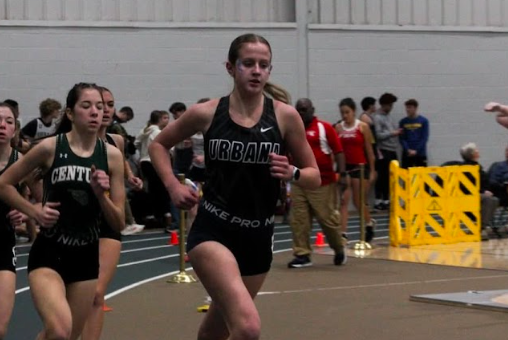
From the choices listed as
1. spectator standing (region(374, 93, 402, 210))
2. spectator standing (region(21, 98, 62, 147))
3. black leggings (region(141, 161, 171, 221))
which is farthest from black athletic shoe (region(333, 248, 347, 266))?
spectator standing (region(374, 93, 402, 210))

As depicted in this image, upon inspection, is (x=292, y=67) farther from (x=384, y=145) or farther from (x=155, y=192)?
(x=155, y=192)

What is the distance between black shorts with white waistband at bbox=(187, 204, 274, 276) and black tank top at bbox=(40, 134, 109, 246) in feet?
2.30

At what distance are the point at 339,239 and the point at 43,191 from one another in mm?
8010

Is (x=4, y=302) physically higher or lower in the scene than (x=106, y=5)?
lower

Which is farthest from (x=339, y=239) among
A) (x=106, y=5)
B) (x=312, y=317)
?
(x=106, y=5)

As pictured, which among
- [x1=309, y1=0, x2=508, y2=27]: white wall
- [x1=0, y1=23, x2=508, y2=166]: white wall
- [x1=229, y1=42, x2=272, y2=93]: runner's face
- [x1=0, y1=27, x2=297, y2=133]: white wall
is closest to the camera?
[x1=229, y1=42, x2=272, y2=93]: runner's face

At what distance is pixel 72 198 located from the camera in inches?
289

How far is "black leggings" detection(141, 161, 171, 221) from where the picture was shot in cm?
2118

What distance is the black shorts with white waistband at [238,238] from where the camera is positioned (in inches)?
272

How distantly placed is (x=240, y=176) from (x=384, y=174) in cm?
1815

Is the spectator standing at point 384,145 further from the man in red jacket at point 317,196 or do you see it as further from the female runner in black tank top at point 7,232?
the female runner in black tank top at point 7,232

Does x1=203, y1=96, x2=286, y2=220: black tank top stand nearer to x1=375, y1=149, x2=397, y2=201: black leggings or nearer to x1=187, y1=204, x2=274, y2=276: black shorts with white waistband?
x1=187, y1=204, x2=274, y2=276: black shorts with white waistband

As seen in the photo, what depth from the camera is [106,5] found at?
23.3 metres

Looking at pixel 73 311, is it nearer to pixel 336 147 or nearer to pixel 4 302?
pixel 4 302
